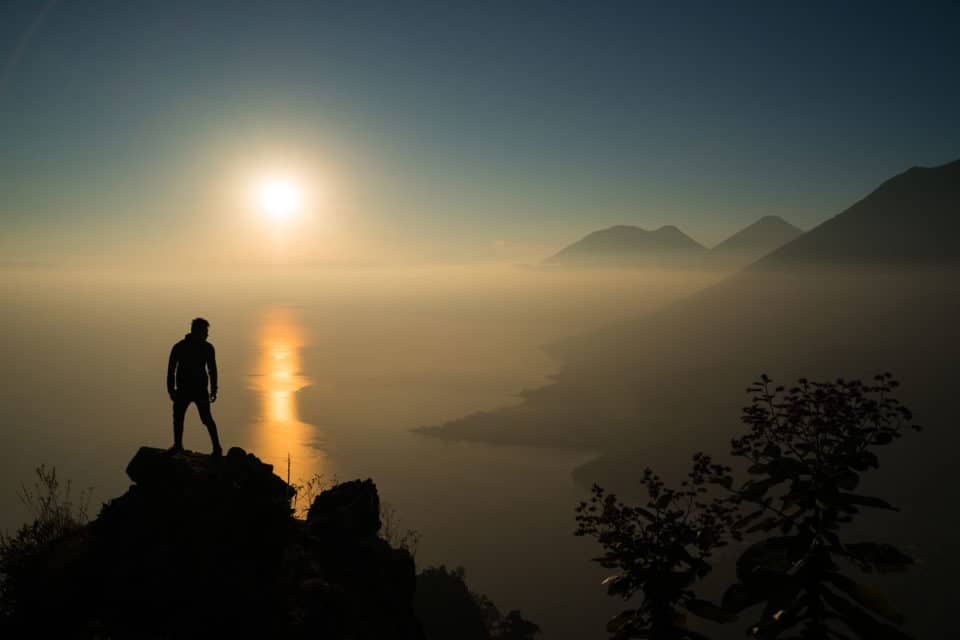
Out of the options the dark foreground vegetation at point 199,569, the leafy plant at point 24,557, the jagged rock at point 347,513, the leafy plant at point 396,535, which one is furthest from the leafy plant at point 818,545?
the leafy plant at point 396,535

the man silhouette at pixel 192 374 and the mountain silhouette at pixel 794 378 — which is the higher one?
the man silhouette at pixel 192 374

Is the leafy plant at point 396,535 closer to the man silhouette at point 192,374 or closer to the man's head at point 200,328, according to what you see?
the man silhouette at point 192,374

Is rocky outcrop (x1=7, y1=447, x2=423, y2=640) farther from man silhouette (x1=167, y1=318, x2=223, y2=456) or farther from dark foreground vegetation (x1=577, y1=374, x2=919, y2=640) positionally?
dark foreground vegetation (x1=577, y1=374, x2=919, y2=640)

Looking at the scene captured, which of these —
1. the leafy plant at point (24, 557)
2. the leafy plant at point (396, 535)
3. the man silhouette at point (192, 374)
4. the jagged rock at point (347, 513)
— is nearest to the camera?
the leafy plant at point (24, 557)

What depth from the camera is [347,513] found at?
1545 cm

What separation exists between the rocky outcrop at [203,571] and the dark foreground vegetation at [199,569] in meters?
0.02

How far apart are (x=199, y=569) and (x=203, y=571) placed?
0.39 ft

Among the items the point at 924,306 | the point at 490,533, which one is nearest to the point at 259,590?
the point at 490,533

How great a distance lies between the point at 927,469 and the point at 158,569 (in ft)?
426

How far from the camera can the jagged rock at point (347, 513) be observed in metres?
15.0

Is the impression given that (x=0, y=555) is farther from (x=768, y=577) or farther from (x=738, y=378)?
(x=738, y=378)

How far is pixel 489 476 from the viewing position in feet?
450

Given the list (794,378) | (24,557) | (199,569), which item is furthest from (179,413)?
(794,378)

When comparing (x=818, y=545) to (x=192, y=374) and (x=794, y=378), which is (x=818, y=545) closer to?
(x=192, y=374)
